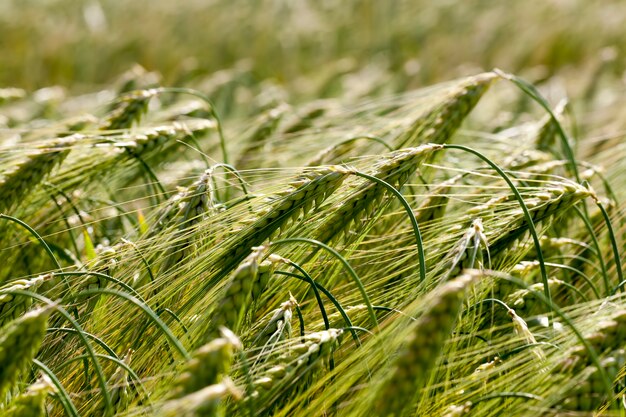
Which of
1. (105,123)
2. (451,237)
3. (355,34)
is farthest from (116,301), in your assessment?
(355,34)

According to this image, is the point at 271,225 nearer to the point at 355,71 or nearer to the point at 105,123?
the point at 105,123

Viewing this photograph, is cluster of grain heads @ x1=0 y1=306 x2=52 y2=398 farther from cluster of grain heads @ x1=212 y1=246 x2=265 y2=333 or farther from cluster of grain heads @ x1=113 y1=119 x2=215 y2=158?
cluster of grain heads @ x1=113 y1=119 x2=215 y2=158

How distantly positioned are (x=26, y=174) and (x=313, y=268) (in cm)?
59

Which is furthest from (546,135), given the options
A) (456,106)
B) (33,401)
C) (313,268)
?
(33,401)

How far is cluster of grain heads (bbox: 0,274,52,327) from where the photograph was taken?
4.19 ft

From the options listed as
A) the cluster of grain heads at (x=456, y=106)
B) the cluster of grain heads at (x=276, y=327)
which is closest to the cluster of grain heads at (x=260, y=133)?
the cluster of grain heads at (x=456, y=106)

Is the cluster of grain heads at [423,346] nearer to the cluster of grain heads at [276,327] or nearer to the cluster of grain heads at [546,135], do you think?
the cluster of grain heads at [276,327]

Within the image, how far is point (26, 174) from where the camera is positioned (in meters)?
1.61

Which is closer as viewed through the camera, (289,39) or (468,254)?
(468,254)

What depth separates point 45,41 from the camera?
19.1 feet

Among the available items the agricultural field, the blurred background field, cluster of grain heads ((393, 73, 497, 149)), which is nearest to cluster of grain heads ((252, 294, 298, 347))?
the agricultural field

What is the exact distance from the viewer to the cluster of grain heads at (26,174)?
5.24ft

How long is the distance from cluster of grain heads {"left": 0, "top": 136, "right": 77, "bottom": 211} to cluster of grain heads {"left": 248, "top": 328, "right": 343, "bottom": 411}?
69 centimetres

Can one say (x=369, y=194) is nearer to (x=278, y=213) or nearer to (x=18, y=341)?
(x=278, y=213)
